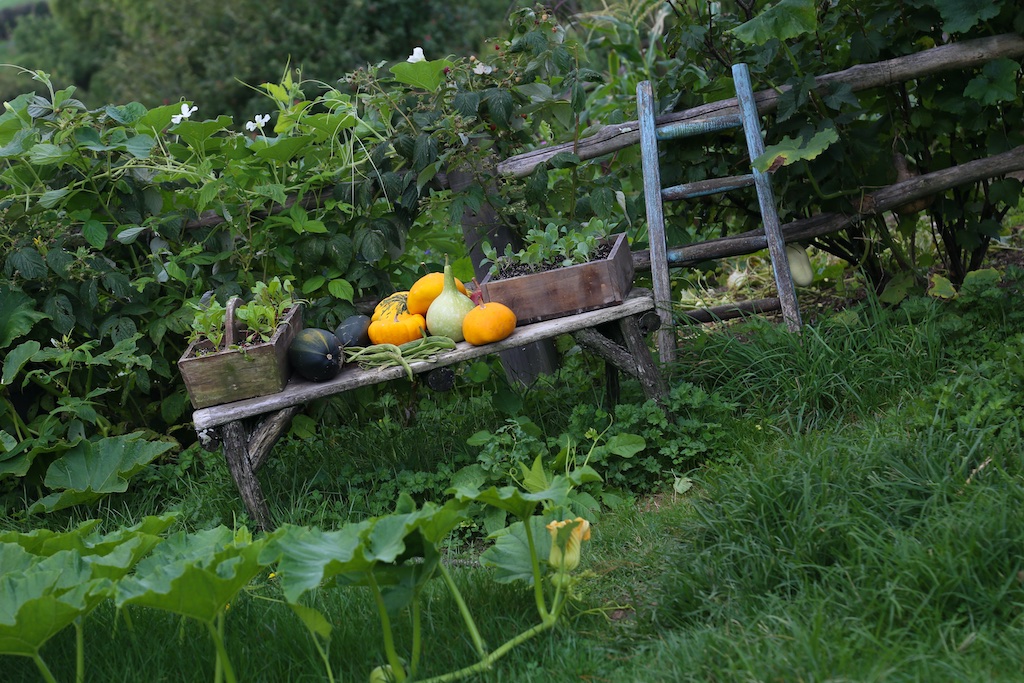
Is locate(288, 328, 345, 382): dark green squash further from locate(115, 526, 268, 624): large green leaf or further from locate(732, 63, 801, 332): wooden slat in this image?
locate(732, 63, 801, 332): wooden slat

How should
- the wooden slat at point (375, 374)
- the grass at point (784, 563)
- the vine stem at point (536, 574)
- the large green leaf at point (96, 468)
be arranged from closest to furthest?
the grass at point (784, 563) → the vine stem at point (536, 574) → the wooden slat at point (375, 374) → the large green leaf at point (96, 468)

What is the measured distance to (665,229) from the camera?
13.8 feet

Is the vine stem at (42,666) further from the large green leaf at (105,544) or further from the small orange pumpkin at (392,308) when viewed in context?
the small orange pumpkin at (392,308)

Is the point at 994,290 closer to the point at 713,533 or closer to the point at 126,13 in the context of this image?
the point at 713,533

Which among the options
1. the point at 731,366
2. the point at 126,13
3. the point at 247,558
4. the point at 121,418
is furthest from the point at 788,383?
the point at 126,13

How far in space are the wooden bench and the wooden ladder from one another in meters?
0.50

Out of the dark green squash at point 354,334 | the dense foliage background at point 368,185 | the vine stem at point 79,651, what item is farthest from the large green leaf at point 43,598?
the dense foliage background at point 368,185

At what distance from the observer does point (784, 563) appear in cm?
241

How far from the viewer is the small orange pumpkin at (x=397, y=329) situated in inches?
135

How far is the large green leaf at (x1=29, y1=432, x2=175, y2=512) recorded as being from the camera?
12.1 feet

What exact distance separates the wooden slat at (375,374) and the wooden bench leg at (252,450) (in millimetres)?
42

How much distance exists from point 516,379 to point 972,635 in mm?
2438

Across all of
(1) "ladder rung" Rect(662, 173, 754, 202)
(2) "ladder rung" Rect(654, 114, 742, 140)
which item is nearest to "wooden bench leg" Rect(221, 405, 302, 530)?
A: (1) "ladder rung" Rect(662, 173, 754, 202)

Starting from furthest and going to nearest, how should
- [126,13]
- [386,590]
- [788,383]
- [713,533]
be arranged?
[126,13] → [788,383] → [713,533] → [386,590]
